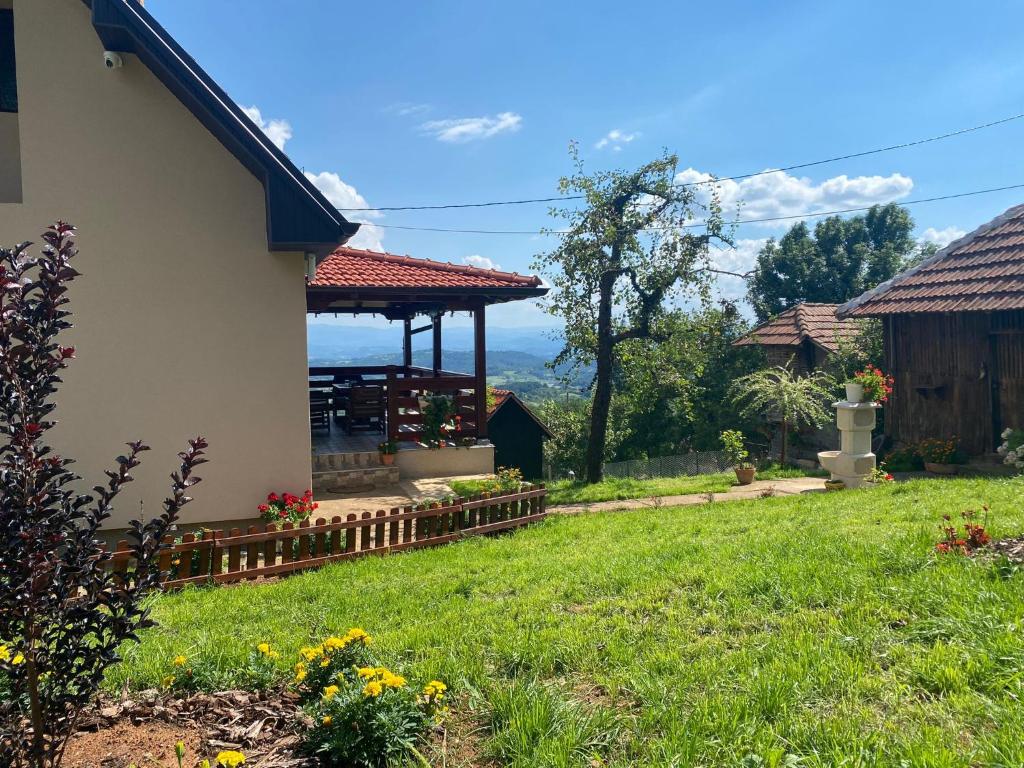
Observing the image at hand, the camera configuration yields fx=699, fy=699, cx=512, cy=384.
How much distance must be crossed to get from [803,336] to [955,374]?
8270mm

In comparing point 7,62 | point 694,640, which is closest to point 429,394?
point 7,62

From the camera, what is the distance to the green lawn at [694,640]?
2994 mm

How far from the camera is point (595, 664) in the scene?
12.7 feet

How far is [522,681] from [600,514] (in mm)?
6353

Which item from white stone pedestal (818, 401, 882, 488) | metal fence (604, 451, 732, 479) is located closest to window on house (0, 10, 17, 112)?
white stone pedestal (818, 401, 882, 488)

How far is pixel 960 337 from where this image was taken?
14648 millimetres

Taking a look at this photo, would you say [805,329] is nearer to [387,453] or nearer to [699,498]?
[699,498]

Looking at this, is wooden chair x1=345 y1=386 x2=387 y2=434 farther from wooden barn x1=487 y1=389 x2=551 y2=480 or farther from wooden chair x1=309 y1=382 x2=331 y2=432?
wooden barn x1=487 y1=389 x2=551 y2=480

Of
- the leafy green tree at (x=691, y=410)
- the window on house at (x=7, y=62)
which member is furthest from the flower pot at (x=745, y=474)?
the window on house at (x=7, y=62)

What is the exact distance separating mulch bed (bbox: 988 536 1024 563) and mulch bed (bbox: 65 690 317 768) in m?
4.65

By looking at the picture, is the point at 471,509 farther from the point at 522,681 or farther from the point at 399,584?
the point at 522,681

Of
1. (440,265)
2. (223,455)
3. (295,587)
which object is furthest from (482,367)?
(295,587)

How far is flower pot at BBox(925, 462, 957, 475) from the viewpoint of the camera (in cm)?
1373

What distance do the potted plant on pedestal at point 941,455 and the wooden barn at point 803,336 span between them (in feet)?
22.7
